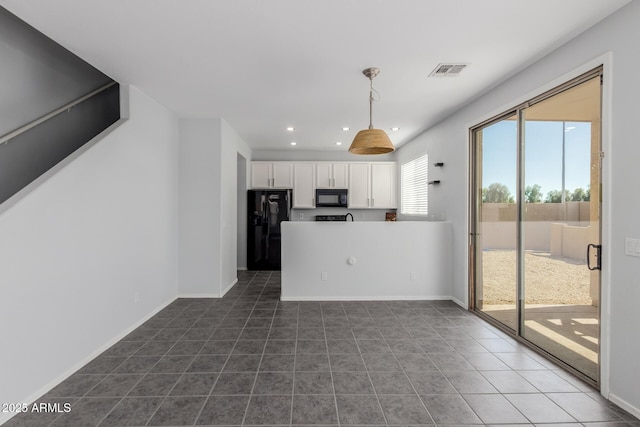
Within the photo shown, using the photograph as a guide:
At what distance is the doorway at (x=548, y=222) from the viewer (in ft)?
7.36

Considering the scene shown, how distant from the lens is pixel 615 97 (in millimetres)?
1979

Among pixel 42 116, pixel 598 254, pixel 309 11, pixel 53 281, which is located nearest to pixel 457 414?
pixel 598 254

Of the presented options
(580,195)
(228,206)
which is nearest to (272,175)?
(228,206)

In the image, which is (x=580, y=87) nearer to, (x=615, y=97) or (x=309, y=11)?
(x=615, y=97)

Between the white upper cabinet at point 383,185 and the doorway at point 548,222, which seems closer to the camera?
the doorway at point 548,222

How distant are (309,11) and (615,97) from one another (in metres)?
2.11

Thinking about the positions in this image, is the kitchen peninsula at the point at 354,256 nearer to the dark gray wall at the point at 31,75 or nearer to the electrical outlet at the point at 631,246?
the electrical outlet at the point at 631,246

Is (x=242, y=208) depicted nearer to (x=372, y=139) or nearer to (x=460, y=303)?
(x=372, y=139)

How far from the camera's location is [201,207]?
13.9 feet

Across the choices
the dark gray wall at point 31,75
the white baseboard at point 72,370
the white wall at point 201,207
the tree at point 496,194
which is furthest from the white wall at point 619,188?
the dark gray wall at point 31,75

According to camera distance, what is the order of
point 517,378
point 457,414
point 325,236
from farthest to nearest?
point 325,236
point 517,378
point 457,414

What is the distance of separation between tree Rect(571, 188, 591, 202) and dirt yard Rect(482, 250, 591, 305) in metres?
0.50

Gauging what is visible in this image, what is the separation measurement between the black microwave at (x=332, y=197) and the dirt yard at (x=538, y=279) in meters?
3.26

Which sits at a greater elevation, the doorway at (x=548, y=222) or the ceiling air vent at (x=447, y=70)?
the ceiling air vent at (x=447, y=70)
